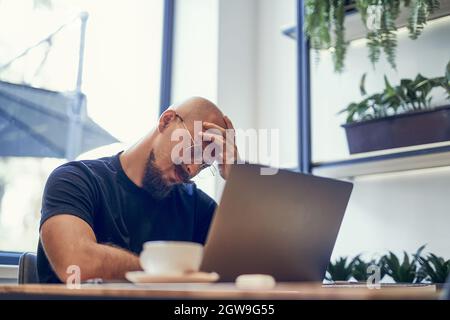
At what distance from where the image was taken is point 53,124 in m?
2.77

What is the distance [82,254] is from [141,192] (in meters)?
0.49

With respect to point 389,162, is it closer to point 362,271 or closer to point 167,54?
point 362,271

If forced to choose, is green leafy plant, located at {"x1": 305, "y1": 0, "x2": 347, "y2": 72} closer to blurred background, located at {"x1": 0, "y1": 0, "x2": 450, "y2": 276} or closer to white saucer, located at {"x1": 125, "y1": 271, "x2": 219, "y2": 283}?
blurred background, located at {"x1": 0, "y1": 0, "x2": 450, "y2": 276}

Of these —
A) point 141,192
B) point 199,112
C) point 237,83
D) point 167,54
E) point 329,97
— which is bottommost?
point 141,192

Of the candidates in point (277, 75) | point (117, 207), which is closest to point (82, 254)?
point (117, 207)

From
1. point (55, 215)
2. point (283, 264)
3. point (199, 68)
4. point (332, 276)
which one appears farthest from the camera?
point (199, 68)

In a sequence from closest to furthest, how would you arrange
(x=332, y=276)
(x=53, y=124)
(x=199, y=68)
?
(x=332, y=276)
(x=53, y=124)
(x=199, y=68)

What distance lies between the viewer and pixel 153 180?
182cm

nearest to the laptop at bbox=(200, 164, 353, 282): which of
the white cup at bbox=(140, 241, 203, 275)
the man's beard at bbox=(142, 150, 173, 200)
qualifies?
the white cup at bbox=(140, 241, 203, 275)

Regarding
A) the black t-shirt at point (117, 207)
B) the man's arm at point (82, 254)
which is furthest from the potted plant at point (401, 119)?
the man's arm at point (82, 254)

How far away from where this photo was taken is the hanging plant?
237cm
